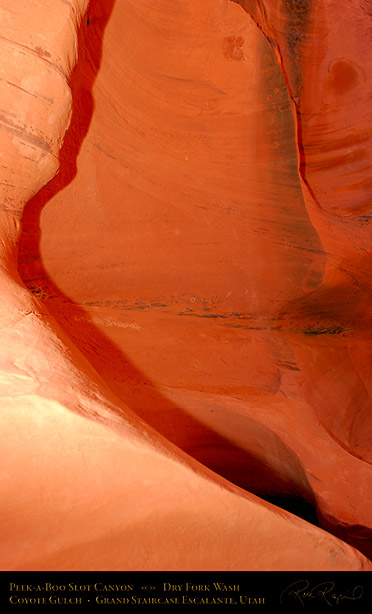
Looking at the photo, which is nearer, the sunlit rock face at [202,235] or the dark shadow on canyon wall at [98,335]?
the sunlit rock face at [202,235]

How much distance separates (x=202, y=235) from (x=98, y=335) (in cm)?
87

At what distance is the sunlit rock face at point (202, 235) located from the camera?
4.97 feet

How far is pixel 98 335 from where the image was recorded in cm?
234

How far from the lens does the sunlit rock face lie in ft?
4.97

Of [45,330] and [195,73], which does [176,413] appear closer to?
[45,330]

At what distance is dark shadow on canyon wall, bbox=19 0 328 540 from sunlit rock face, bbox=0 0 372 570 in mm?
11

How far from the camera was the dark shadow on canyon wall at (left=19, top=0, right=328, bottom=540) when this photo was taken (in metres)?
1.97

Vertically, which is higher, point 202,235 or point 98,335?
point 202,235

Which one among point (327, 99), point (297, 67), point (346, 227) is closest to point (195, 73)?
point (297, 67)

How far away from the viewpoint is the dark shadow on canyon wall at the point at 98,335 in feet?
6.47

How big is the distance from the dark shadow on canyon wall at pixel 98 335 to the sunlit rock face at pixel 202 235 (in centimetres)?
1

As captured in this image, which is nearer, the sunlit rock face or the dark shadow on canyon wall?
the sunlit rock face

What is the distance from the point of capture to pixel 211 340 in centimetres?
263

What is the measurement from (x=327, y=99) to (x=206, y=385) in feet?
7.10
